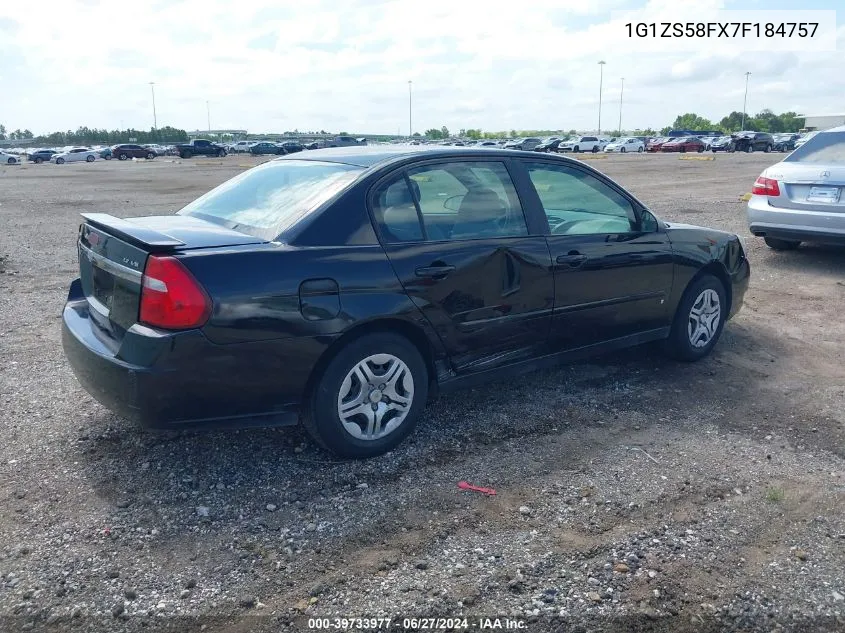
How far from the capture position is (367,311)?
385 cm

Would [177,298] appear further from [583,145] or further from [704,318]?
[583,145]

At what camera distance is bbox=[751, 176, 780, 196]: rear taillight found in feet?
29.8

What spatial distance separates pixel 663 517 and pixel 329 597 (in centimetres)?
158

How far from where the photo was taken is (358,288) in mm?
3840

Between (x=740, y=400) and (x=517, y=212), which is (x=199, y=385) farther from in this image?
(x=740, y=400)

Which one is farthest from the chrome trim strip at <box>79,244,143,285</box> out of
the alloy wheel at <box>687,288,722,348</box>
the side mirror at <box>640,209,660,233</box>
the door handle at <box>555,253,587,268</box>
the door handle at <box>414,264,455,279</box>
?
the alloy wheel at <box>687,288,722,348</box>

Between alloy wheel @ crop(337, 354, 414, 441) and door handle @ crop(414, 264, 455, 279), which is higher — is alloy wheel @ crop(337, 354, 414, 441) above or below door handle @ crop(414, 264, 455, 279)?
below

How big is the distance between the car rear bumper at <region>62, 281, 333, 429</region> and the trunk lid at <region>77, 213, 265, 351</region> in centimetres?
14

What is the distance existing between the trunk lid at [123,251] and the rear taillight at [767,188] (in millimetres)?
7249

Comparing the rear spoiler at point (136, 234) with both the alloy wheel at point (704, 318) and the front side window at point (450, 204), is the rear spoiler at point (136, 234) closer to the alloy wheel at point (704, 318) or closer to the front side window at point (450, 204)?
the front side window at point (450, 204)

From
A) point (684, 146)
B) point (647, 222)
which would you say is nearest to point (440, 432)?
point (647, 222)

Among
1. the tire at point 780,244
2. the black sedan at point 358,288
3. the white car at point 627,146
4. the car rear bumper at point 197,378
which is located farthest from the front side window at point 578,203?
the white car at point 627,146

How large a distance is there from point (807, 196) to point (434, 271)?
6.46 metres

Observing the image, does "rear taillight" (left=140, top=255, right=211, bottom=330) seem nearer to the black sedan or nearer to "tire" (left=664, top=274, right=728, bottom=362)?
the black sedan
